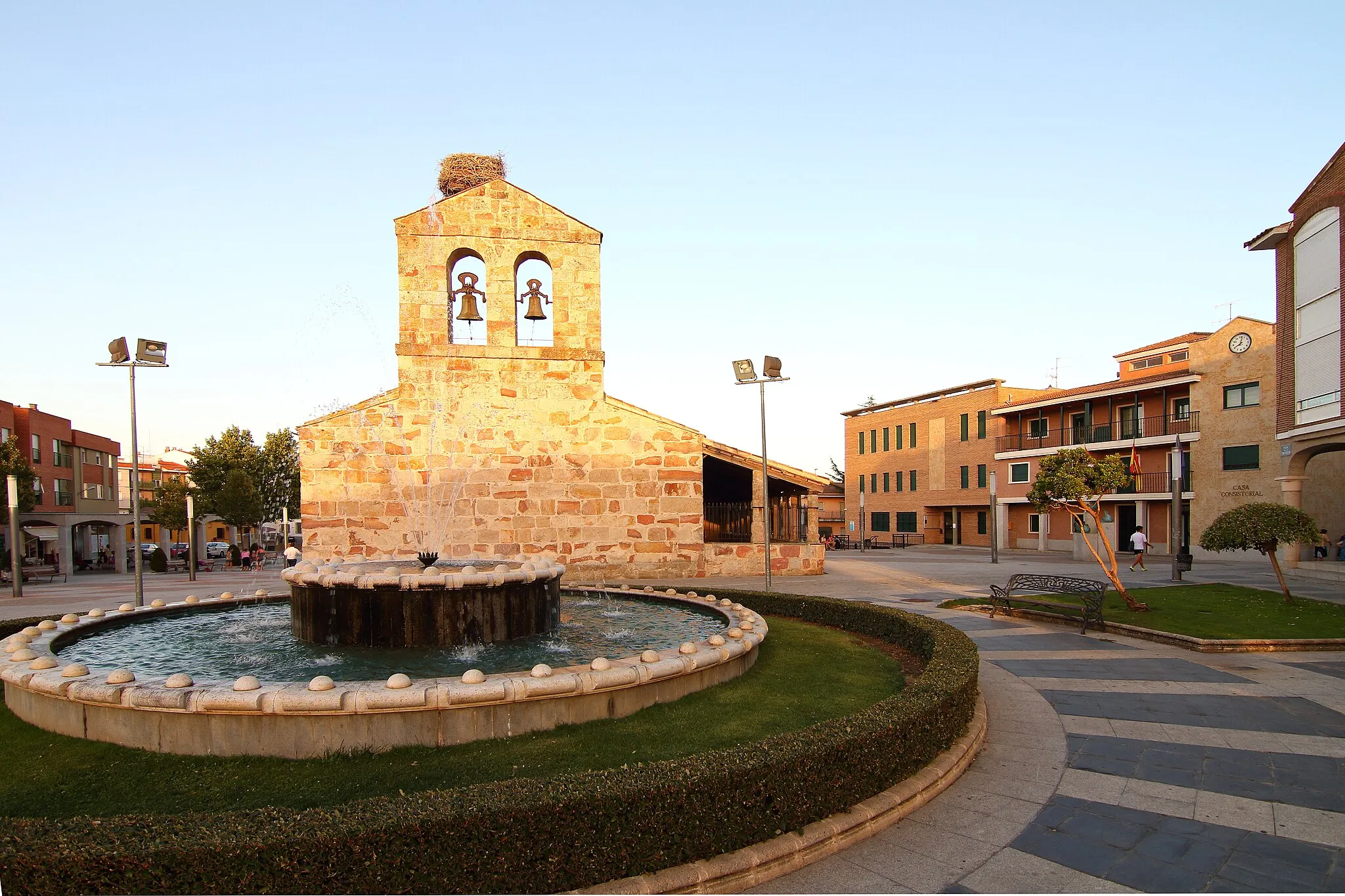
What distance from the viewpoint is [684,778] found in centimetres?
419

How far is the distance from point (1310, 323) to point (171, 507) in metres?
48.4

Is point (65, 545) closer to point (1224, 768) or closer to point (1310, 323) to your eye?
point (1224, 768)

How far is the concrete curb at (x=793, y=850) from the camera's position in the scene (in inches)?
157

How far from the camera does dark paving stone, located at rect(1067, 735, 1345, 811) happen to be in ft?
17.8

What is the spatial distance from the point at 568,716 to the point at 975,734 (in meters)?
3.73

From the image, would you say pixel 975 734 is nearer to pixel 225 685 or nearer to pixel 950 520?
pixel 225 685

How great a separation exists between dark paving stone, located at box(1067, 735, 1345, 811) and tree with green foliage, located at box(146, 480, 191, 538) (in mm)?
39967

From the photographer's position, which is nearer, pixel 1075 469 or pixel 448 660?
pixel 448 660

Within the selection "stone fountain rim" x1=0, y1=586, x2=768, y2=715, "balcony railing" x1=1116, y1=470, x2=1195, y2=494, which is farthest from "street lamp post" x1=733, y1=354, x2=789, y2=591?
"balcony railing" x1=1116, y1=470, x2=1195, y2=494

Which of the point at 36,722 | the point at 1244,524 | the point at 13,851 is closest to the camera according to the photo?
the point at 13,851

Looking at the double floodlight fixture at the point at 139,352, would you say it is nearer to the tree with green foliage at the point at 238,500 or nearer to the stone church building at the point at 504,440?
the stone church building at the point at 504,440

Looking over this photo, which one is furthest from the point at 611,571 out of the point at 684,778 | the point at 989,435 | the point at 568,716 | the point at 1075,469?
the point at 989,435

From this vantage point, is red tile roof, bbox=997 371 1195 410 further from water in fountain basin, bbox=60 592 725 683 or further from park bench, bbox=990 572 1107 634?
water in fountain basin, bbox=60 592 725 683

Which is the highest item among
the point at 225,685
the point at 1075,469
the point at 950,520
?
the point at 1075,469
